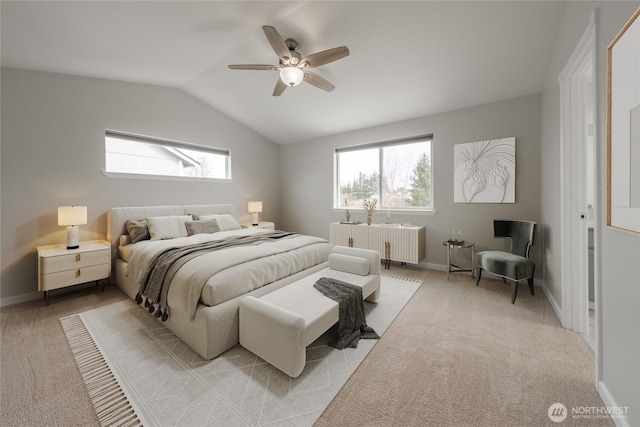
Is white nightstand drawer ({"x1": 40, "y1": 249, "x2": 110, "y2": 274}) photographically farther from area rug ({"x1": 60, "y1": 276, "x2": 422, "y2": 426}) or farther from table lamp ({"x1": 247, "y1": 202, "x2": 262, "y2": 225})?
table lamp ({"x1": 247, "y1": 202, "x2": 262, "y2": 225})

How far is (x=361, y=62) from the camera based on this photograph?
→ 315cm

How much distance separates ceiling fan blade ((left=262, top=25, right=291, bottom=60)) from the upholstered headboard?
3093 mm

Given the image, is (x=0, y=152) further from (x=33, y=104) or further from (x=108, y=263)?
(x=108, y=263)

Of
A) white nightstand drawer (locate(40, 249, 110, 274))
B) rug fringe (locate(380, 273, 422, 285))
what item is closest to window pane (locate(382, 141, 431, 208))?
rug fringe (locate(380, 273, 422, 285))

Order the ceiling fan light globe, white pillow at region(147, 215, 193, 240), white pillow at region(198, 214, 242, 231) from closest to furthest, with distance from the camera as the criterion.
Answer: the ceiling fan light globe < white pillow at region(147, 215, 193, 240) < white pillow at region(198, 214, 242, 231)

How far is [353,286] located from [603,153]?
192cm

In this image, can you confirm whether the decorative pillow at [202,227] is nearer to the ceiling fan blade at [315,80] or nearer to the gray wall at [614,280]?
the ceiling fan blade at [315,80]

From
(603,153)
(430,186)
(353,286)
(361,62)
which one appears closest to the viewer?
(603,153)

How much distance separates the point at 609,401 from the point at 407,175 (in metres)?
3.61

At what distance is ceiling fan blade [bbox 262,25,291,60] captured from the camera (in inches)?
84.3

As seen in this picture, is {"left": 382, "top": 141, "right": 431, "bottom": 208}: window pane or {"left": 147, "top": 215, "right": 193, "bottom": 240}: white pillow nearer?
{"left": 147, "top": 215, "right": 193, "bottom": 240}: white pillow

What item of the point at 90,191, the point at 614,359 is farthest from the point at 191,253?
the point at 614,359

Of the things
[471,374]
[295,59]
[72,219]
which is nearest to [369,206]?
[295,59]

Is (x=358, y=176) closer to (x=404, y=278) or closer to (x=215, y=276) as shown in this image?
(x=404, y=278)
